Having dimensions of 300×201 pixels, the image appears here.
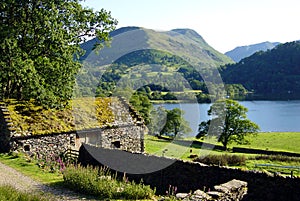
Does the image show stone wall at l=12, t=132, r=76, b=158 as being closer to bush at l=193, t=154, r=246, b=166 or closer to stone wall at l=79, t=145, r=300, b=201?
stone wall at l=79, t=145, r=300, b=201

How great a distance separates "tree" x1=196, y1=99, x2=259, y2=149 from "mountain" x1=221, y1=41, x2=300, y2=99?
302 feet

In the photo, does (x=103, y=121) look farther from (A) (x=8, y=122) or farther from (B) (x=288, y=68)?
(B) (x=288, y=68)

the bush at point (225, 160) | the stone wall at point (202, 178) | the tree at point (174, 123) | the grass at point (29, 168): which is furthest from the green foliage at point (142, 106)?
the stone wall at point (202, 178)

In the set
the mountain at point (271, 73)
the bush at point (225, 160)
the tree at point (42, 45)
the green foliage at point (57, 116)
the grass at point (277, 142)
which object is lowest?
the grass at point (277, 142)

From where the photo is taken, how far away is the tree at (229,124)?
43.8 meters

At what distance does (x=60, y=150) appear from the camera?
18828mm

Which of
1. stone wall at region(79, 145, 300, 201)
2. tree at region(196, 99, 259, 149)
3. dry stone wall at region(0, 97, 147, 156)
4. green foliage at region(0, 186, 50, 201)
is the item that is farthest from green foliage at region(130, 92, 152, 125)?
green foliage at region(0, 186, 50, 201)

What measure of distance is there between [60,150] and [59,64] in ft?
20.7

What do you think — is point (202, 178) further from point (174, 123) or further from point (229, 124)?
point (174, 123)

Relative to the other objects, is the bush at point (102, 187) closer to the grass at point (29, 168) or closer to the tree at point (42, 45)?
the grass at point (29, 168)

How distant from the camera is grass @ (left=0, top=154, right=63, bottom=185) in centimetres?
1327

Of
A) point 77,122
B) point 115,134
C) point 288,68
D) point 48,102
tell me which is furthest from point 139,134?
point 288,68

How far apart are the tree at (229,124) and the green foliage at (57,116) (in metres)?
25.1

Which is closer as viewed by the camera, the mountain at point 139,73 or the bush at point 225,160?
the bush at point 225,160
